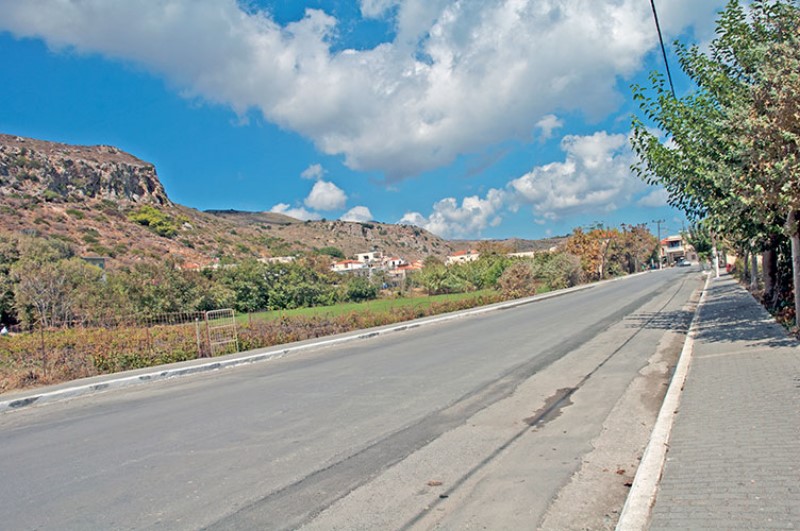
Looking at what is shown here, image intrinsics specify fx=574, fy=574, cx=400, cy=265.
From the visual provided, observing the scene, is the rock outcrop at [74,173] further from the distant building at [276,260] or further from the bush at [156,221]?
the distant building at [276,260]

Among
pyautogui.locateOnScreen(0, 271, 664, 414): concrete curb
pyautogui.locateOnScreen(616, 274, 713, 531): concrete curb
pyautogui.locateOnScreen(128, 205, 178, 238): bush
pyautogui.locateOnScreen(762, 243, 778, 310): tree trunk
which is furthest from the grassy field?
pyautogui.locateOnScreen(128, 205, 178, 238): bush

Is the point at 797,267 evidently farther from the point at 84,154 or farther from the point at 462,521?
the point at 84,154

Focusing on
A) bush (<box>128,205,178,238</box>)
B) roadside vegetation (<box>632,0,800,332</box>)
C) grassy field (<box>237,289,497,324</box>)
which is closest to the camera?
roadside vegetation (<box>632,0,800,332</box>)

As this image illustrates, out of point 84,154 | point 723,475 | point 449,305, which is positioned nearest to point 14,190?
point 84,154

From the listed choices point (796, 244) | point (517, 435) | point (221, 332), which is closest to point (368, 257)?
point (221, 332)

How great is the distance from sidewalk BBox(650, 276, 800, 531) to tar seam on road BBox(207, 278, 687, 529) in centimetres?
184

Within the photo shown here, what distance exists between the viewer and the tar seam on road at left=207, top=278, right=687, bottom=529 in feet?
14.6

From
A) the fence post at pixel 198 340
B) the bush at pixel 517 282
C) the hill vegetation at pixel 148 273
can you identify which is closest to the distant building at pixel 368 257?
the hill vegetation at pixel 148 273

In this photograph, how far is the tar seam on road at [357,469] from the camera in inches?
175

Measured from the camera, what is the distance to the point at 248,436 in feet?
22.9

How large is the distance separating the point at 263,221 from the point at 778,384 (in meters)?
151

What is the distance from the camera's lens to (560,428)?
6.88 m

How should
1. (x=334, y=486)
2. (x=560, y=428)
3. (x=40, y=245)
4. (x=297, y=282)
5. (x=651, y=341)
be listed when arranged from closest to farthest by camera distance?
(x=334, y=486) < (x=560, y=428) < (x=651, y=341) < (x=40, y=245) < (x=297, y=282)

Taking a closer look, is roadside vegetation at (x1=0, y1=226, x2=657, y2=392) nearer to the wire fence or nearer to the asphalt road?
the wire fence
